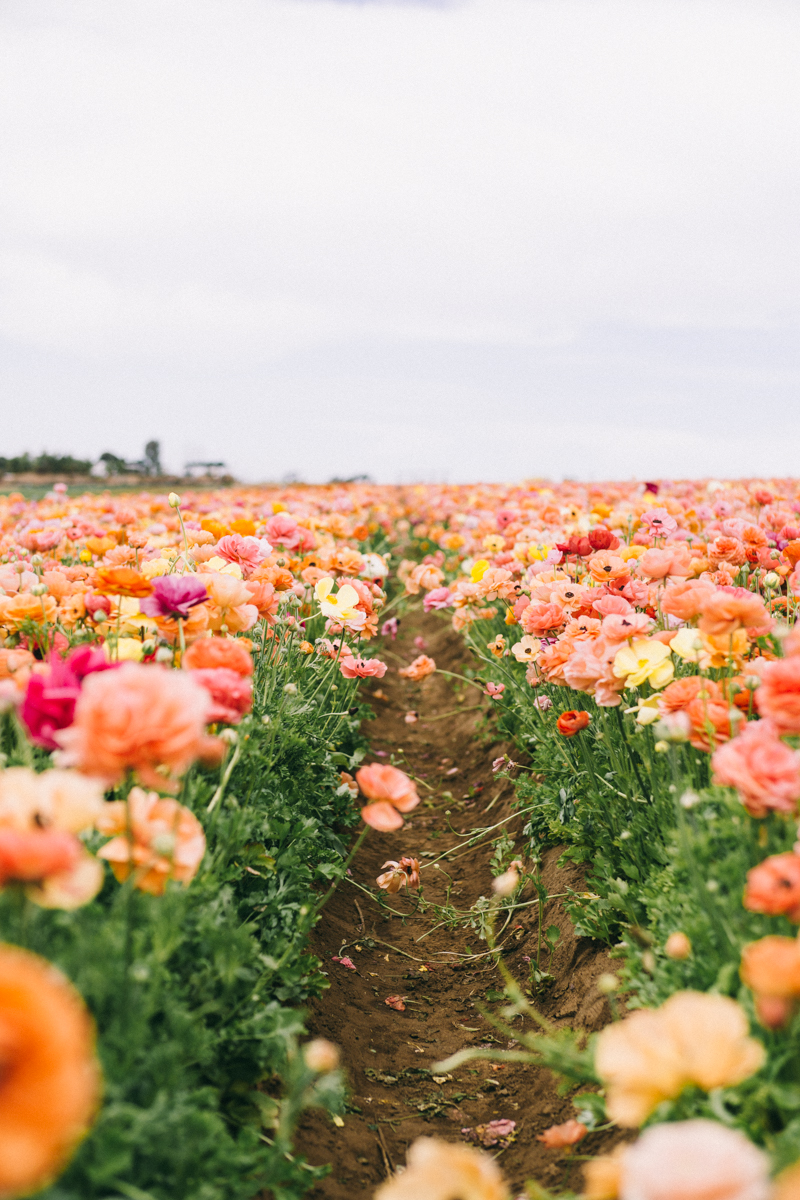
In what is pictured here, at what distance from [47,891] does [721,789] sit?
1.55m

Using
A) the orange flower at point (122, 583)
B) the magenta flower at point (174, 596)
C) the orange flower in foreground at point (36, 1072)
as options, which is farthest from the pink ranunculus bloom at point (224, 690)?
the orange flower in foreground at point (36, 1072)

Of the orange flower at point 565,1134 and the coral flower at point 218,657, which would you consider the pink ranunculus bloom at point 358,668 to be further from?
the orange flower at point 565,1134

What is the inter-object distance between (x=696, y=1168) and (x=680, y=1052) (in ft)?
0.77

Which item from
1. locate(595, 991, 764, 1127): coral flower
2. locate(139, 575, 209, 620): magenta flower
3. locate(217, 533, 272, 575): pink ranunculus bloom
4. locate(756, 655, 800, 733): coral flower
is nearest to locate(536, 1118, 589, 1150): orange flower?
locate(595, 991, 764, 1127): coral flower

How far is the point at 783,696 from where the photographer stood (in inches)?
67.0

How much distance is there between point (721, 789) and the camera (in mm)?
2102

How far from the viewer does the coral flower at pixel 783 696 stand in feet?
5.53

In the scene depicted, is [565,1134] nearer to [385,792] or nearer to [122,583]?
[385,792]

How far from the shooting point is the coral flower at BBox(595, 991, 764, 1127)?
123 centimetres

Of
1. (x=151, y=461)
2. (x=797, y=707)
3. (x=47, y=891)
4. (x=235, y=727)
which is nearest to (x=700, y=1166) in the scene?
(x=797, y=707)

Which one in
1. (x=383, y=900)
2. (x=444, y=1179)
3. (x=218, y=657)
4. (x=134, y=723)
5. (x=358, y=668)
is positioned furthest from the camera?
(x=383, y=900)

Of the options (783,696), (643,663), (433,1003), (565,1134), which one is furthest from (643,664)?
(433,1003)

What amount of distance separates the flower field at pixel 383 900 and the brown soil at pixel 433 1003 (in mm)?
14

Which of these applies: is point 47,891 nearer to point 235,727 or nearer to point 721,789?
point 235,727
